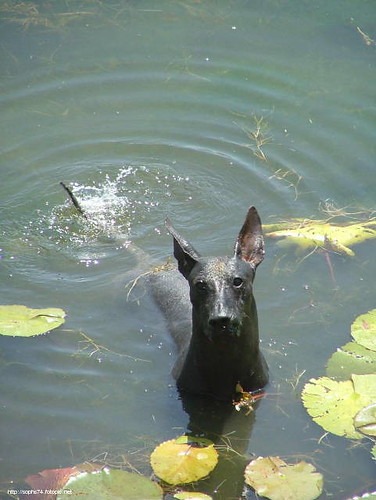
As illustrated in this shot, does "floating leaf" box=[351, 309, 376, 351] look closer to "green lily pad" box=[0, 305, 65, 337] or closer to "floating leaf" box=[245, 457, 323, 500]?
"floating leaf" box=[245, 457, 323, 500]

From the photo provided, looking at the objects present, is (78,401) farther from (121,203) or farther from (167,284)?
(121,203)

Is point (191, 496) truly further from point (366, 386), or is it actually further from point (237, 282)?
point (366, 386)

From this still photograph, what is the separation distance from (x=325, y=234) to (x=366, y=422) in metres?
2.66

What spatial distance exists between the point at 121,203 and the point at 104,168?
71 cm

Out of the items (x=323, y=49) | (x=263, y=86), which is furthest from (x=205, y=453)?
(x=323, y=49)

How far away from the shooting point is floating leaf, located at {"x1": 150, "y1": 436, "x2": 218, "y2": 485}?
5.96m

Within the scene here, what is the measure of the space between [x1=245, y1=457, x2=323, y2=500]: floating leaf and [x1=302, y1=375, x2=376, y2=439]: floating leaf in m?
0.38

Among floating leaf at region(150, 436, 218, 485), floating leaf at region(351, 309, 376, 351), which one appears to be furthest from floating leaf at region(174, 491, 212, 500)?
floating leaf at region(351, 309, 376, 351)

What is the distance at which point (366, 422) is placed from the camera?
628cm

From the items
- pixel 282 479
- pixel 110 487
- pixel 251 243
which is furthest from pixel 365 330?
pixel 110 487

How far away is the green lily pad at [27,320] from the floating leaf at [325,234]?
221cm

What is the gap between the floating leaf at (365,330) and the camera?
281 inches

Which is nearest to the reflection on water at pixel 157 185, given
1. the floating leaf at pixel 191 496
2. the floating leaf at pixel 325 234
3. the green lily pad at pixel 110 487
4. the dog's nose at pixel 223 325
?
the floating leaf at pixel 325 234

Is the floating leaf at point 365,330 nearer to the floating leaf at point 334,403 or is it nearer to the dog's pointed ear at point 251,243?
the floating leaf at point 334,403
